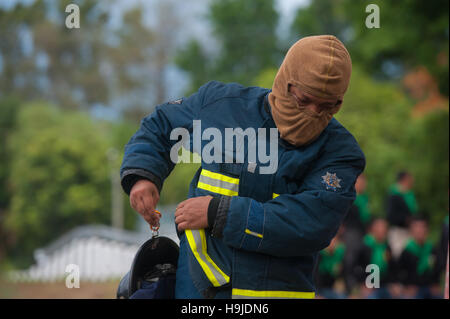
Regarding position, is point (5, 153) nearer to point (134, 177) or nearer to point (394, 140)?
point (394, 140)

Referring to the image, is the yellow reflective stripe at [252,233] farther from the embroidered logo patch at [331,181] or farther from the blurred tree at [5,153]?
the blurred tree at [5,153]

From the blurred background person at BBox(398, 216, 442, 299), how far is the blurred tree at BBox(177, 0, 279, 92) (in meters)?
9.49

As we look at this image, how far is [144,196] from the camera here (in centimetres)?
182

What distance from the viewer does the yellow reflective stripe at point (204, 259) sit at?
5.88ft

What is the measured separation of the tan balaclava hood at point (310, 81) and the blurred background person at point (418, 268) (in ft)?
17.2

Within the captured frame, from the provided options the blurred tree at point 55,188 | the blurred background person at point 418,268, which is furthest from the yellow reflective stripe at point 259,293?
the blurred tree at point 55,188

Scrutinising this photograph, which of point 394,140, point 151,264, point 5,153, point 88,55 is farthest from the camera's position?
point 88,55

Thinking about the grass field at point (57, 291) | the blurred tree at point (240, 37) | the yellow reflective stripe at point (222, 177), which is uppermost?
the blurred tree at point (240, 37)

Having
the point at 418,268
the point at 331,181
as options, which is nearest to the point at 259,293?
the point at 331,181

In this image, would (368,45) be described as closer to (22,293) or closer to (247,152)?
(22,293)

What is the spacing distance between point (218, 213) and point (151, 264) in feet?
1.53
